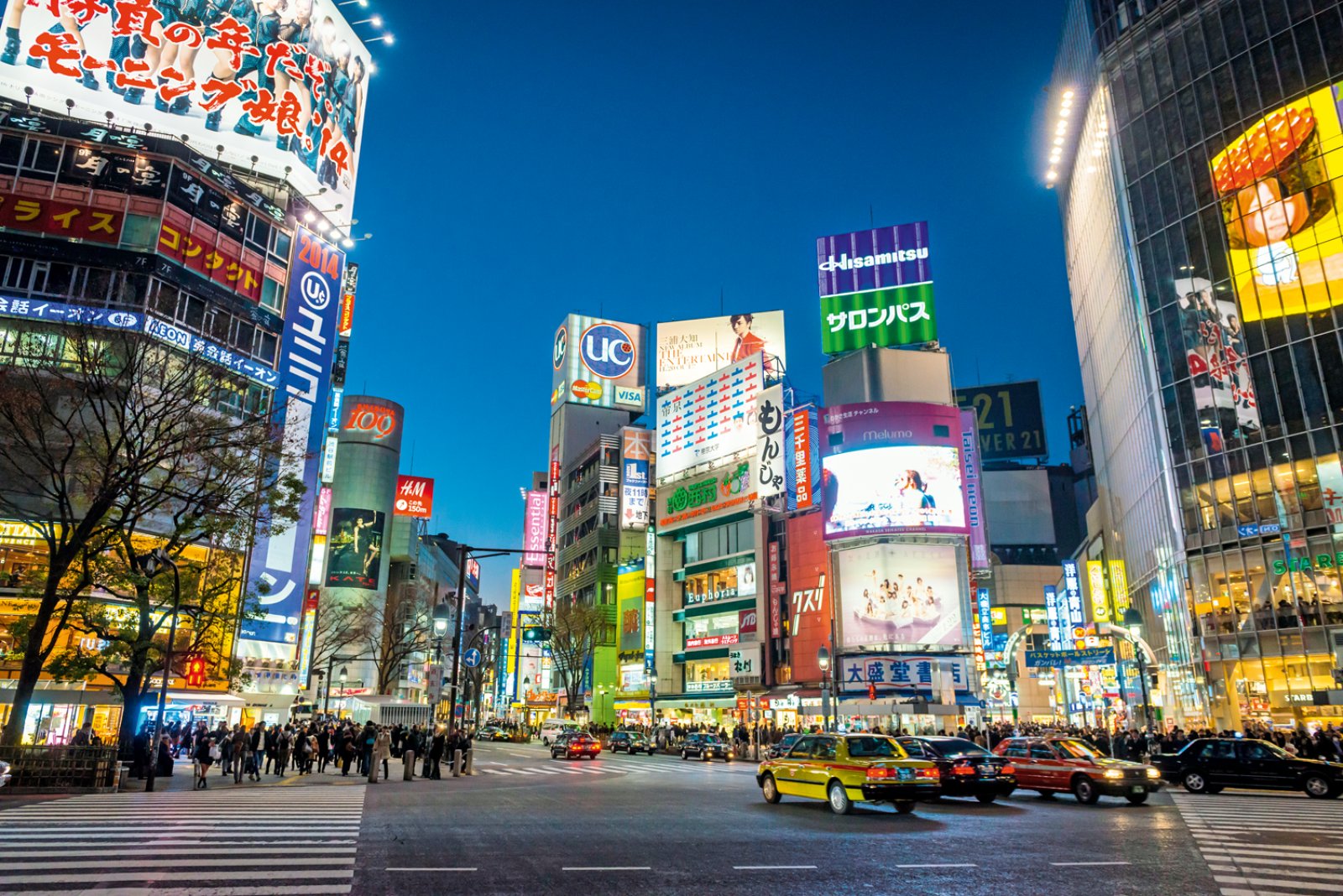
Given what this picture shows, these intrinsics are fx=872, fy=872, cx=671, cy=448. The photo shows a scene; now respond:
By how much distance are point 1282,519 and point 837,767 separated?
36560 mm

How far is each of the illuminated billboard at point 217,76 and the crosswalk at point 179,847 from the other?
44.6 m

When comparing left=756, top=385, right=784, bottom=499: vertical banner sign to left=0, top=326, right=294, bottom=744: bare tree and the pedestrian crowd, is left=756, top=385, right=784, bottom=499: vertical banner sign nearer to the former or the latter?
the pedestrian crowd

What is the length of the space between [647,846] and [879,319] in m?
62.6

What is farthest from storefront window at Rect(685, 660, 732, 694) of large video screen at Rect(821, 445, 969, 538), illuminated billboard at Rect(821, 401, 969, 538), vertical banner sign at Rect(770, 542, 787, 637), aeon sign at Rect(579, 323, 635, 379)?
aeon sign at Rect(579, 323, 635, 379)

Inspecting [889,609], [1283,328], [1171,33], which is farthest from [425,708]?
[1171,33]

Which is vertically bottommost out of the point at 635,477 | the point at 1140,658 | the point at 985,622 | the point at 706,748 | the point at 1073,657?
the point at 706,748

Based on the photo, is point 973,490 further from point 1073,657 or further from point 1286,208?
point 1286,208

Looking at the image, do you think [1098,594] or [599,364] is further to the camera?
[599,364]

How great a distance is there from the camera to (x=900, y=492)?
59750mm

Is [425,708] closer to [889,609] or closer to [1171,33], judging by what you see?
[889,609]

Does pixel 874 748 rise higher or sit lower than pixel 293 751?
higher

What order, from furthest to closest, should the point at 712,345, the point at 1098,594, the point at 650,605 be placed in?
the point at 712,345 → the point at 650,605 → the point at 1098,594

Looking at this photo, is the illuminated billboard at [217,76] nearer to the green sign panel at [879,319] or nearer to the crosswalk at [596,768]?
the green sign panel at [879,319]

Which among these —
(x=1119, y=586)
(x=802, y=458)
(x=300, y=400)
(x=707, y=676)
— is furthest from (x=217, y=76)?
(x=1119, y=586)
